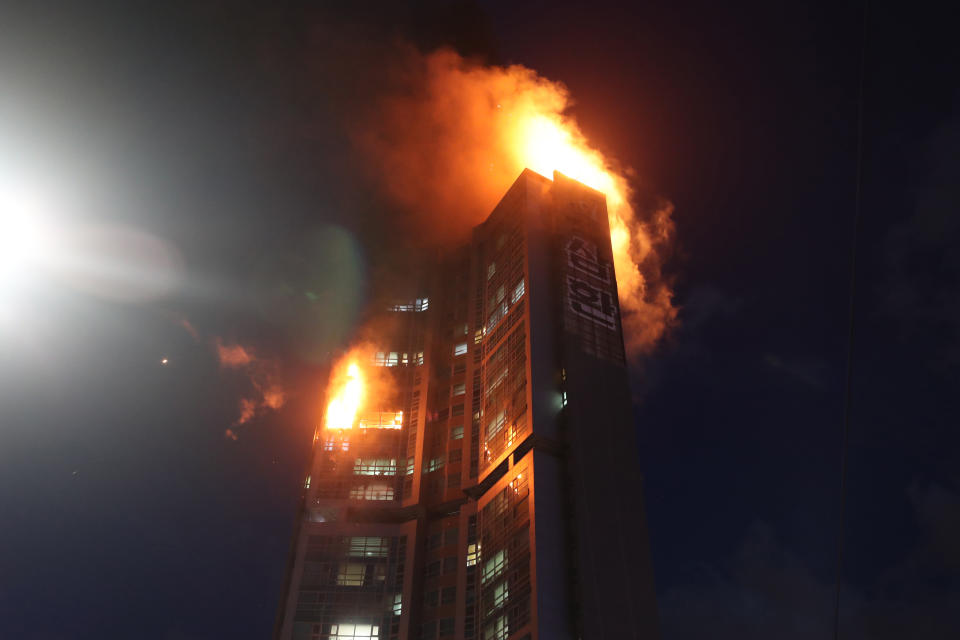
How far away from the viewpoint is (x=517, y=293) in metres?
84.3

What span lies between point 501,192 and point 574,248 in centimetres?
1959

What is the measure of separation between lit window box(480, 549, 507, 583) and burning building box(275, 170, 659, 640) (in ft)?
0.51

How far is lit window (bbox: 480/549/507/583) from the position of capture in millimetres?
67938

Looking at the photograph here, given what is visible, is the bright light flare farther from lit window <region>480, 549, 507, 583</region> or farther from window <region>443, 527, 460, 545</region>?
lit window <region>480, 549, 507, 583</region>

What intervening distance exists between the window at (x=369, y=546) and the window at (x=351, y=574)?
4.04 ft

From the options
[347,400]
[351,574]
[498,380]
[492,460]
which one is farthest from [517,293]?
[351,574]

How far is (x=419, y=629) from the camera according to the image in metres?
80.5

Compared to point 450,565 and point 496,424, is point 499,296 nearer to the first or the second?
point 496,424

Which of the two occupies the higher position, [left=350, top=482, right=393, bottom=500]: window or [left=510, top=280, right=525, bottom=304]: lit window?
[left=510, top=280, right=525, bottom=304]: lit window

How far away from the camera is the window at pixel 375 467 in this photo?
92.9m

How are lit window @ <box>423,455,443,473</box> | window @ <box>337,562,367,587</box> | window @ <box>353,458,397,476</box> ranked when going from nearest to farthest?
1. window @ <box>337,562,367,587</box>
2. lit window @ <box>423,455,443,473</box>
3. window @ <box>353,458,397,476</box>

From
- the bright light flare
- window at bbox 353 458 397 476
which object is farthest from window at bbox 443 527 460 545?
the bright light flare

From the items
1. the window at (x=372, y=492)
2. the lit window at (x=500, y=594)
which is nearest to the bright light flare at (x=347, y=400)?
the window at (x=372, y=492)

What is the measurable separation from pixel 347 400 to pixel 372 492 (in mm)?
12899
